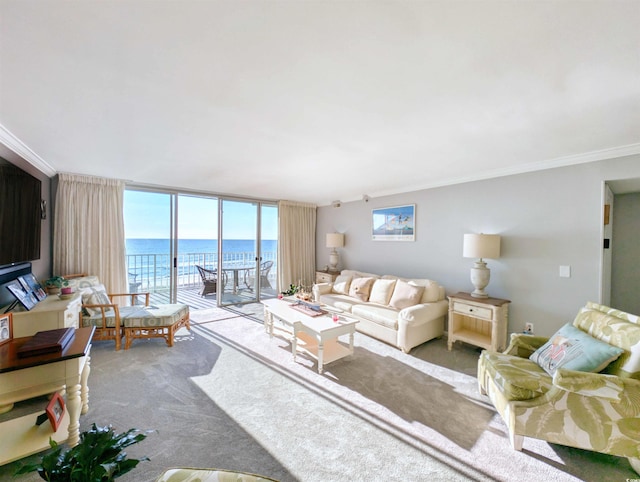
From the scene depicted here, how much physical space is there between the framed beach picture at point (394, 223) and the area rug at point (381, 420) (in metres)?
1.95

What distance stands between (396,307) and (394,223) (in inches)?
61.6

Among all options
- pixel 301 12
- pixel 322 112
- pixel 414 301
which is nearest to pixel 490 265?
pixel 414 301

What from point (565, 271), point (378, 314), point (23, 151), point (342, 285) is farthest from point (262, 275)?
point (565, 271)

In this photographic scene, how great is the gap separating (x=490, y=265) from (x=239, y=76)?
356 cm

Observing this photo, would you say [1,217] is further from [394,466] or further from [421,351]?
[421,351]

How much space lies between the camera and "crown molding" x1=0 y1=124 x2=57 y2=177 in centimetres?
225

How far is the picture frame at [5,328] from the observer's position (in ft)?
6.04

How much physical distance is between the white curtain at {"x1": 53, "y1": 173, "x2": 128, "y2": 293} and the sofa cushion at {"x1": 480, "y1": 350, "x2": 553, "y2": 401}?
4901 mm

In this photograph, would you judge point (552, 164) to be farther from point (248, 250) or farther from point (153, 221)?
point (153, 221)

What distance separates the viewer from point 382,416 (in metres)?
2.08

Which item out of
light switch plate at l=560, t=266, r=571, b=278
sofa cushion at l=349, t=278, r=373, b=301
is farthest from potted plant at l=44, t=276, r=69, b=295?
light switch plate at l=560, t=266, r=571, b=278

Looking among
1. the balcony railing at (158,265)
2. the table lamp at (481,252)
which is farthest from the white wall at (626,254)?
the balcony railing at (158,265)

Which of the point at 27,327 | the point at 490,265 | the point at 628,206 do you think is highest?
the point at 628,206

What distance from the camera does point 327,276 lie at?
5.47m
